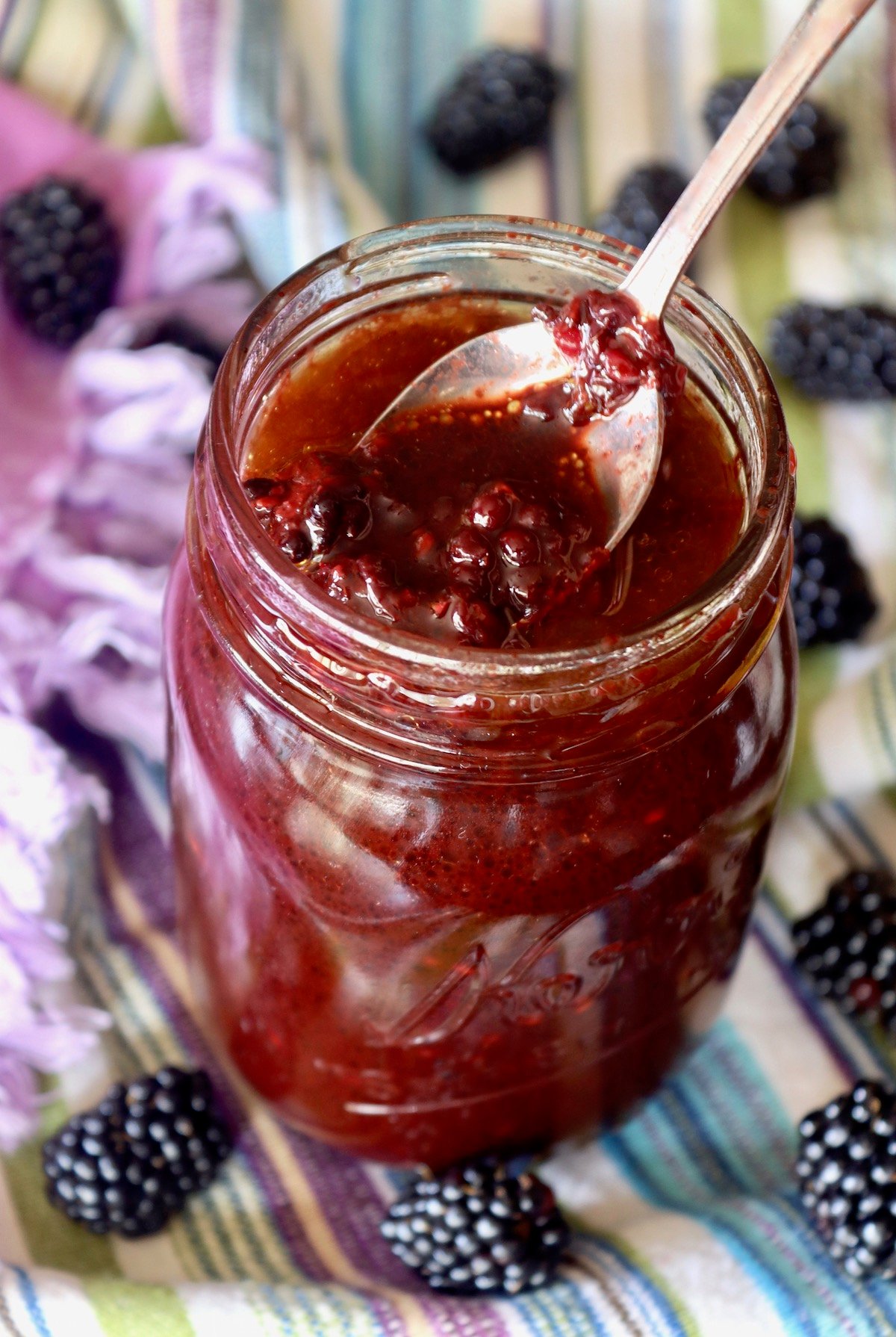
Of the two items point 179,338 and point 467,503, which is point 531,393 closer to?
point 467,503

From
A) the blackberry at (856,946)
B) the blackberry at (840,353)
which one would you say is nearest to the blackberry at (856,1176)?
the blackberry at (856,946)

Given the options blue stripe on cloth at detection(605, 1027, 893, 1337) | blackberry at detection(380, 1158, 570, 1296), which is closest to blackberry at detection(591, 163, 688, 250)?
blue stripe on cloth at detection(605, 1027, 893, 1337)

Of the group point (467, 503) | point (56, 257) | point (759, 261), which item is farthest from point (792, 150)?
point (467, 503)

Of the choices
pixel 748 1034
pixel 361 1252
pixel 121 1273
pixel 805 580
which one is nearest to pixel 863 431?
pixel 805 580

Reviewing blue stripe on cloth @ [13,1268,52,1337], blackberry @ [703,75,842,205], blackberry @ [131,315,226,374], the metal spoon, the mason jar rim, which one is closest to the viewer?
the mason jar rim

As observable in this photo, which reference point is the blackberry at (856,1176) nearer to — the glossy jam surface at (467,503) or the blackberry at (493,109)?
the glossy jam surface at (467,503)

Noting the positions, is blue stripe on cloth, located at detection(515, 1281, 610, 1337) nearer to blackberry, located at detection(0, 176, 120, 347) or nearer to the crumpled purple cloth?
the crumpled purple cloth
